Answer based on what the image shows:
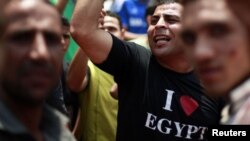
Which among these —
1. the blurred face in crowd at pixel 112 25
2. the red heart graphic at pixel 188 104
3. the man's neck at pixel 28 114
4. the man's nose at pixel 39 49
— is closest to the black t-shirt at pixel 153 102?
the red heart graphic at pixel 188 104

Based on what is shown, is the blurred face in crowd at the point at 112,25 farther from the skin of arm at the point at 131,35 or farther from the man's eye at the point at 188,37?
the man's eye at the point at 188,37

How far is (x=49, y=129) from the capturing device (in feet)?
6.81

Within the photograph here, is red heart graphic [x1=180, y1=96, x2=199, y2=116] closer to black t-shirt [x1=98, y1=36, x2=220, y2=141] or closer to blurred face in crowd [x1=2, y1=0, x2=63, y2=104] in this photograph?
black t-shirt [x1=98, y1=36, x2=220, y2=141]

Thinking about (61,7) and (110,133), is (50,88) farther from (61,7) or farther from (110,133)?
(110,133)

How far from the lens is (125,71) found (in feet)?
10.7

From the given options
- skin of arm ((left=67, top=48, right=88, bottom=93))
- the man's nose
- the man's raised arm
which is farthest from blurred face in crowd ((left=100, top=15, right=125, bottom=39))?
the man's nose

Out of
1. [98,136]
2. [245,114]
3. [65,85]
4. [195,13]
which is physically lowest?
[98,136]

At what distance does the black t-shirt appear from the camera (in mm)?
3197

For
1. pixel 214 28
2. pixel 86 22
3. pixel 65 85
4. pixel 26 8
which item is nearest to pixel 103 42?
pixel 86 22

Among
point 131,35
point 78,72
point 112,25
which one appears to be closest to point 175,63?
point 78,72

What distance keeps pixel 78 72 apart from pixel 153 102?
91 cm

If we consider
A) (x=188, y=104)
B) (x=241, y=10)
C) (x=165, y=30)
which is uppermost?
(x=241, y=10)

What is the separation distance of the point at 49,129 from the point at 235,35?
769 mm

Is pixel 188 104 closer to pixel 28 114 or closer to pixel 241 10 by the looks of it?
pixel 28 114
